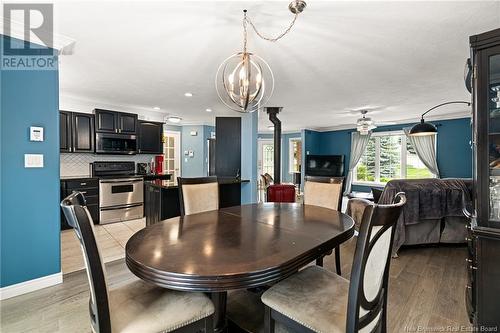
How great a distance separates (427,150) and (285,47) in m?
5.82

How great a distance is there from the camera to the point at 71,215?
1013 millimetres

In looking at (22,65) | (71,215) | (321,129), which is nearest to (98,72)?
(22,65)

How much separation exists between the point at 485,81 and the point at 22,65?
12.0 ft

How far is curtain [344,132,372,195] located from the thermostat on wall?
736 cm

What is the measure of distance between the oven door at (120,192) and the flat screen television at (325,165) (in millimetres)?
5340

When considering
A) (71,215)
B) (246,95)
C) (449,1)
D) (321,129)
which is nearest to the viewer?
(71,215)

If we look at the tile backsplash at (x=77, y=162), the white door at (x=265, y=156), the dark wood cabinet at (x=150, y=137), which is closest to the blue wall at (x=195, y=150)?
the dark wood cabinet at (x=150, y=137)

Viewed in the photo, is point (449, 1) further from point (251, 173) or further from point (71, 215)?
point (251, 173)

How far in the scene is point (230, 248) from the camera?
1.31 m

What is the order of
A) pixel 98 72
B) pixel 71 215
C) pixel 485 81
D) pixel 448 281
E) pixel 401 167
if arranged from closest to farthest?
1. pixel 71 215
2. pixel 485 81
3. pixel 448 281
4. pixel 98 72
5. pixel 401 167

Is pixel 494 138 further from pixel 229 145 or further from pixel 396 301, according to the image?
pixel 229 145

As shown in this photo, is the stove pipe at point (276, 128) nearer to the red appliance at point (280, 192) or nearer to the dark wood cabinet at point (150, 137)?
the red appliance at point (280, 192)

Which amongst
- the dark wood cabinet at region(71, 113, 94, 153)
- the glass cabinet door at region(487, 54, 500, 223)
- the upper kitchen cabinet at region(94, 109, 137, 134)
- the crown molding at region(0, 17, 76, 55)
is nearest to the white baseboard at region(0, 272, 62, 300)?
the crown molding at region(0, 17, 76, 55)

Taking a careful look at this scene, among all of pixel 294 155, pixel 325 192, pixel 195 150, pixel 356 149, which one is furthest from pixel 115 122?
pixel 356 149
